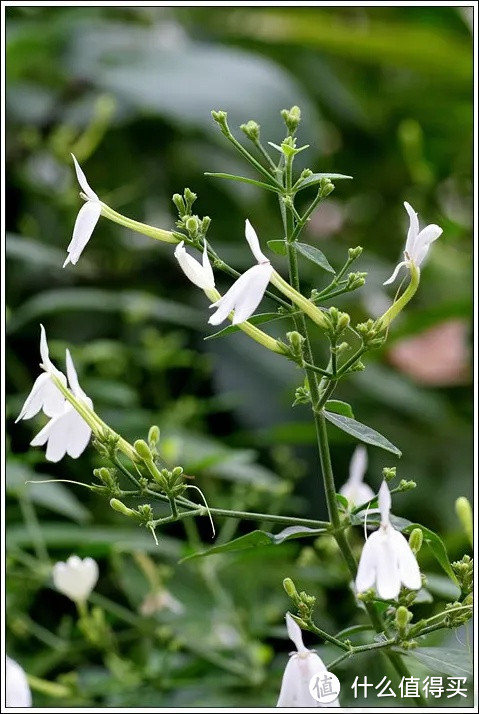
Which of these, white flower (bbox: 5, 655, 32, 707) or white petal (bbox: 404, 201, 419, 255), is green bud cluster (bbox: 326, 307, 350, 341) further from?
white flower (bbox: 5, 655, 32, 707)

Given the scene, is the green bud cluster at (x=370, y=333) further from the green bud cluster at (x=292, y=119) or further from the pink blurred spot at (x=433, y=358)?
the pink blurred spot at (x=433, y=358)

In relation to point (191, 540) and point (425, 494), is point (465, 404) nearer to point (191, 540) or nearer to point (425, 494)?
point (425, 494)

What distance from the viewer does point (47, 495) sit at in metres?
0.50

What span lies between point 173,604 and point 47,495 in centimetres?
9

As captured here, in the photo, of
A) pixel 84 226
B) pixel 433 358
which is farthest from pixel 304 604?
pixel 433 358

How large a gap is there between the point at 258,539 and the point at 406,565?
5 centimetres

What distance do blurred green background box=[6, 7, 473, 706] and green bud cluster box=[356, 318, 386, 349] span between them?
0.52 feet

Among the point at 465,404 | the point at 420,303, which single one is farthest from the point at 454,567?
the point at 420,303

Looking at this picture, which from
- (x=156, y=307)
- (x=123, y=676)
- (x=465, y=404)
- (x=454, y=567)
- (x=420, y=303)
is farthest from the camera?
(x=420, y=303)

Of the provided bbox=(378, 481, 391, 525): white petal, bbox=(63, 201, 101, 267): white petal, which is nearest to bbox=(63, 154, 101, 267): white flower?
bbox=(63, 201, 101, 267): white petal

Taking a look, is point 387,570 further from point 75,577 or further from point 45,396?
point 75,577

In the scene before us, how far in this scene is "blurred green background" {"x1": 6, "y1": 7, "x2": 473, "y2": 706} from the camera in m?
0.51

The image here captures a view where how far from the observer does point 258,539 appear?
10.4 inches

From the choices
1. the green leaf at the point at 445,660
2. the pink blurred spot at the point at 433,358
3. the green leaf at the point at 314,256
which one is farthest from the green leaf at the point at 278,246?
the pink blurred spot at the point at 433,358
